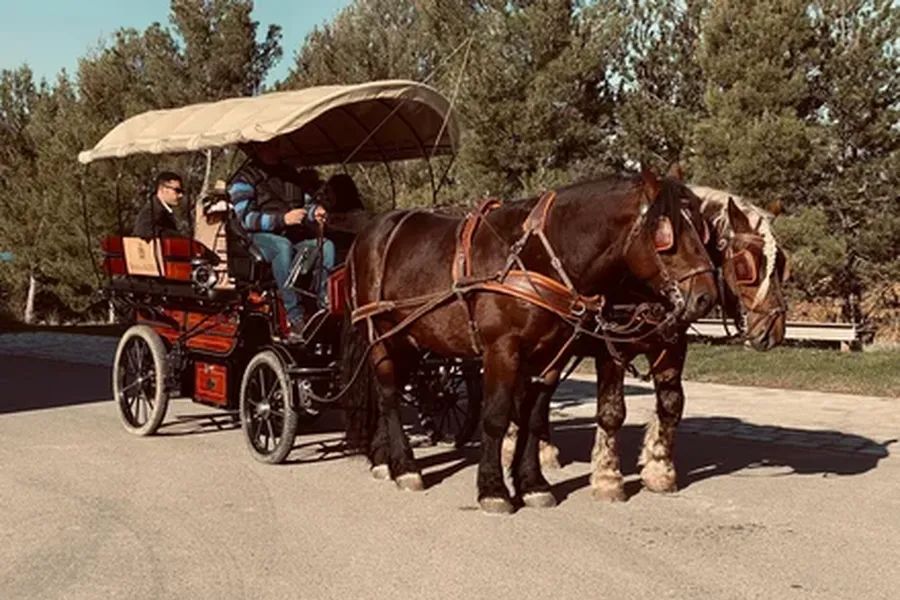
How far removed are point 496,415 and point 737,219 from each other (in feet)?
6.29

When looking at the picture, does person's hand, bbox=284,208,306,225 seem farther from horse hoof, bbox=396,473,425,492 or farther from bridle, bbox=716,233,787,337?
bridle, bbox=716,233,787,337

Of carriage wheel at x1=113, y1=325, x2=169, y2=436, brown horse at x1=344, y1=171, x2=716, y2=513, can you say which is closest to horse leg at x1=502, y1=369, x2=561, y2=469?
brown horse at x1=344, y1=171, x2=716, y2=513

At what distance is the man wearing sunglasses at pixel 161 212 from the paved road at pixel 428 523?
178 centimetres

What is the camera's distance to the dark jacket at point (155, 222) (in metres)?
9.75

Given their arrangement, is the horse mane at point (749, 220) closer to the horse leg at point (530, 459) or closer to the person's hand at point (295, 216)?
the horse leg at point (530, 459)

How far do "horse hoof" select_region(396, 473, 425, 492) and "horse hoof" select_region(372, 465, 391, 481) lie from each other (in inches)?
12.9

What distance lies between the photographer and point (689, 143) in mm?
21641

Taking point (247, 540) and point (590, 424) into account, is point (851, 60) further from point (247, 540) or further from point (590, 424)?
point (247, 540)

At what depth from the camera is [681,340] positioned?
730cm

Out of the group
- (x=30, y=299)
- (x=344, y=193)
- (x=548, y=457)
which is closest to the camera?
(x=548, y=457)

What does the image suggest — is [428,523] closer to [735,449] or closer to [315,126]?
[735,449]

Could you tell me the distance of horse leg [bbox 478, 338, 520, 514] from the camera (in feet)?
21.9

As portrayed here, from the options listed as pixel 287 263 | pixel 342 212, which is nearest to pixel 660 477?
pixel 287 263

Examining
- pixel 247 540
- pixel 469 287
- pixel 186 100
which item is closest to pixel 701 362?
pixel 469 287
